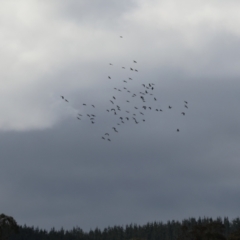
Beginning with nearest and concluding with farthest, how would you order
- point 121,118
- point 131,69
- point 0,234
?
point 0,234, point 131,69, point 121,118

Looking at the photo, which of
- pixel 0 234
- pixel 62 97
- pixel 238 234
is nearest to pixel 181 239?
pixel 238 234

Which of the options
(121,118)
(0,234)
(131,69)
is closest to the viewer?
(0,234)

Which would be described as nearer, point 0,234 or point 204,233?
point 0,234

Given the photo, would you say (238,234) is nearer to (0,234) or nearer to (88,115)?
(88,115)

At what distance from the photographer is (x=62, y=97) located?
70.7 m

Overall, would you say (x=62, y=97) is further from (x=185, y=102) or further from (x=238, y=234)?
(x=238, y=234)

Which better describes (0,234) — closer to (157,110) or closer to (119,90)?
(119,90)

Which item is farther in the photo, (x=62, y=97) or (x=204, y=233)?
(x=62, y=97)

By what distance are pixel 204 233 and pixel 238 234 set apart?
7.52 metres

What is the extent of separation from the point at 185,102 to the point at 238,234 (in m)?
15.8

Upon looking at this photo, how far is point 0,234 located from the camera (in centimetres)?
4809

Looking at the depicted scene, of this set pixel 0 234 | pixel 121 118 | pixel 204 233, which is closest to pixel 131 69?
pixel 121 118

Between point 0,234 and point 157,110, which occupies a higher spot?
point 157,110

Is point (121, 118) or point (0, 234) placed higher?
point (121, 118)
